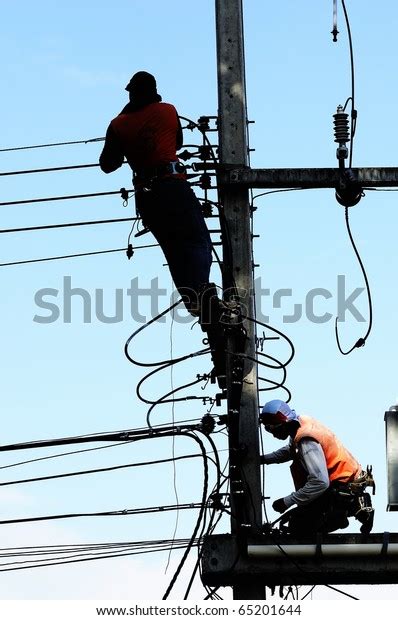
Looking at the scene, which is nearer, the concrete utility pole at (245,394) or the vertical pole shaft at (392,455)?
the concrete utility pole at (245,394)

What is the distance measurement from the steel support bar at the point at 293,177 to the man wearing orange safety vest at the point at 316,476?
5.86 ft

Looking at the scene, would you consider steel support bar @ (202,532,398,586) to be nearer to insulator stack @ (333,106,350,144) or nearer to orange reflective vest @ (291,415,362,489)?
orange reflective vest @ (291,415,362,489)

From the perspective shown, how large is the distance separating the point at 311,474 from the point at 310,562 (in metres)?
0.72

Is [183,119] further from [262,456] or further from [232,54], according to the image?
[262,456]

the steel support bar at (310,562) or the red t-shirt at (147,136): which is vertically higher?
the red t-shirt at (147,136)

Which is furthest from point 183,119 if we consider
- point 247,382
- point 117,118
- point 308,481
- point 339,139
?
point 308,481

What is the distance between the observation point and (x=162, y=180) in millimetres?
13023

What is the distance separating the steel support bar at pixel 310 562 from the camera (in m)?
12.4

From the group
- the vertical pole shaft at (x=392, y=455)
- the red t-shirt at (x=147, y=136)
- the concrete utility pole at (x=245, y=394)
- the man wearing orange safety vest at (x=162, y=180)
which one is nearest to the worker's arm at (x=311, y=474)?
the concrete utility pole at (x=245, y=394)

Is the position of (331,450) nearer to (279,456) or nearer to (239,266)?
(279,456)

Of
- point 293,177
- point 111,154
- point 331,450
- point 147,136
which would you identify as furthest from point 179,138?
point 331,450

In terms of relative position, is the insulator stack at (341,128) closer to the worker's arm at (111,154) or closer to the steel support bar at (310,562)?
the worker's arm at (111,154)

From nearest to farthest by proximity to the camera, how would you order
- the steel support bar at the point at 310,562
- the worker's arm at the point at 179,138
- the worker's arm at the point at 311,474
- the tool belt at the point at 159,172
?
the steel support bar at the point at 310,562, the worker's arm at the point at 311,474, the tool belt at the point at 159,172, the worker's arm at the point at 179,138

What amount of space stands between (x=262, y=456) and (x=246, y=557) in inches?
35.5
